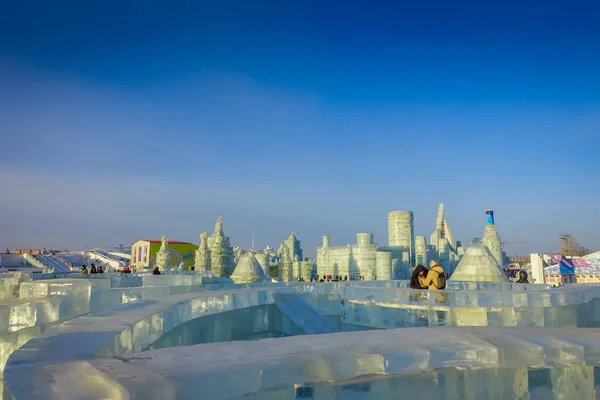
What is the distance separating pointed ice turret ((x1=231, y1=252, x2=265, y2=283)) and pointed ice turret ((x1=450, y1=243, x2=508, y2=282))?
31.8 ft

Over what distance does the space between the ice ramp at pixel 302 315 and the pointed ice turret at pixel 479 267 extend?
10113 mm

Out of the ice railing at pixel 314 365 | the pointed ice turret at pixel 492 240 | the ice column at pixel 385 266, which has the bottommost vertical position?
the ice column at pixel 385 266

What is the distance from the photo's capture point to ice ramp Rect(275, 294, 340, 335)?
7754mm

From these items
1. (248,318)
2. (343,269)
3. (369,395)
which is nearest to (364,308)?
(248,318)

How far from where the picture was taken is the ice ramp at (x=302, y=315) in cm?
775

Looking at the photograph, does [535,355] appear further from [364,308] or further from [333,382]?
[364,308]

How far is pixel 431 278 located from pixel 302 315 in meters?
3.35

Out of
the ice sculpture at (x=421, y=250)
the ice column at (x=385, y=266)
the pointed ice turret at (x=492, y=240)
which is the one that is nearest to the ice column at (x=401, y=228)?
the ice sculpture at (x=421, y=250)

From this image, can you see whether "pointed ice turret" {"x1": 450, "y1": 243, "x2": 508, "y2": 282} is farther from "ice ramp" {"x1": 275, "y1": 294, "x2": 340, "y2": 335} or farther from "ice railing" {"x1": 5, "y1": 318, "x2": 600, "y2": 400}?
"ice railing" {"x1": 5, "y1": 318, "x2": 600, "y2": 400}

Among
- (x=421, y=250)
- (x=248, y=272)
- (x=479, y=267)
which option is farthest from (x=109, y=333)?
(x=421, y=250)

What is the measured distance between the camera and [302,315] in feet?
26.9

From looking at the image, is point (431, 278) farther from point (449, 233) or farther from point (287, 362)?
point (449, 233)

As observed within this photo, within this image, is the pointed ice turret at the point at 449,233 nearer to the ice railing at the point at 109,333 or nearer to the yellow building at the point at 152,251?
the yellow building at the point at 152,251

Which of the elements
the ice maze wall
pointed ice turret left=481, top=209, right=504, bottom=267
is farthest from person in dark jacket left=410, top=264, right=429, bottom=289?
pointed ice turret left=481, top=209, right=504, bottom=267
